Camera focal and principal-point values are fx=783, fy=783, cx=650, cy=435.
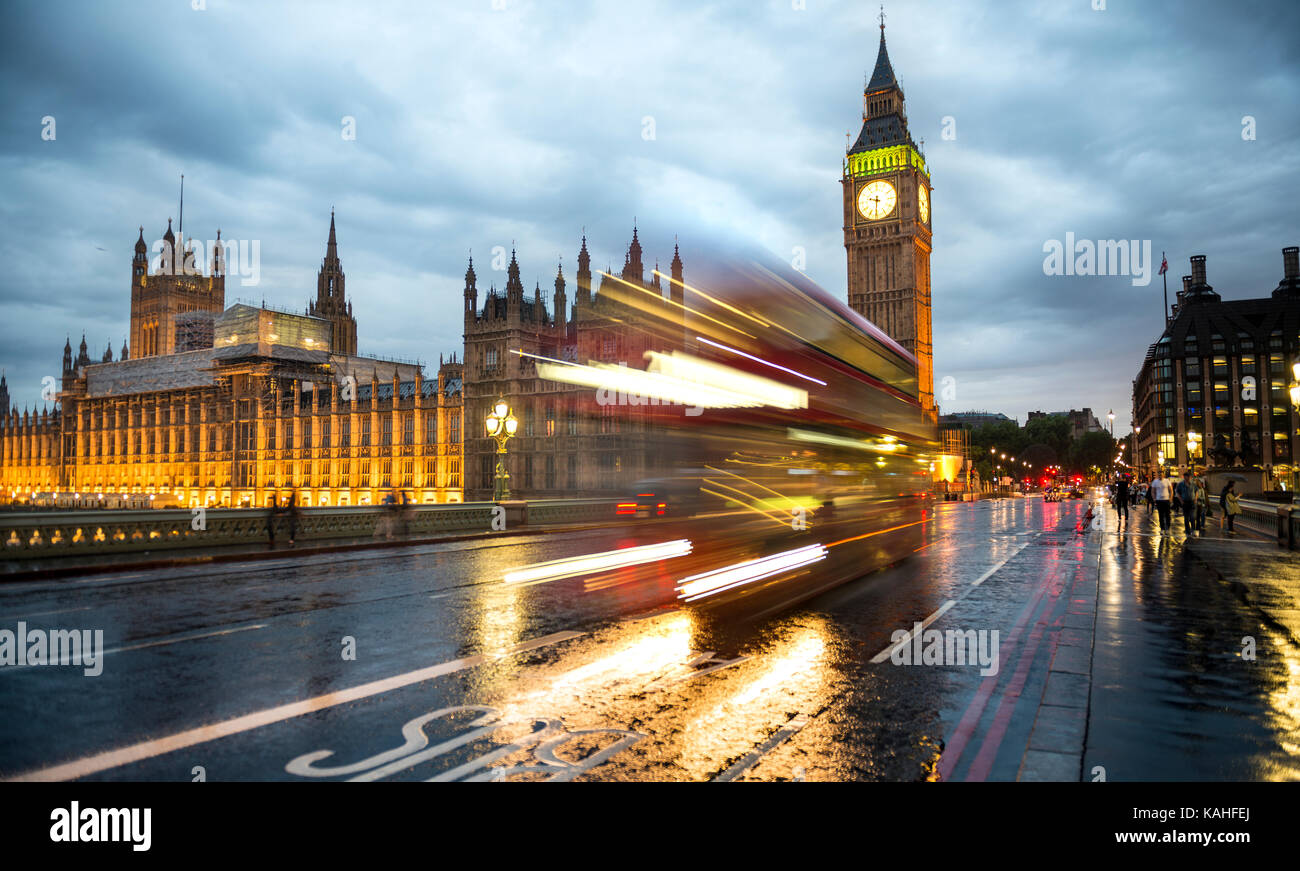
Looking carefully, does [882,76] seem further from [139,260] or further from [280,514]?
[139,260]

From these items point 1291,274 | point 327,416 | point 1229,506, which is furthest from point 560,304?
point 1291,274

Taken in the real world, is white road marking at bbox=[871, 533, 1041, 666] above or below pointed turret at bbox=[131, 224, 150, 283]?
below

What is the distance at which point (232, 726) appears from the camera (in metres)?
5.66

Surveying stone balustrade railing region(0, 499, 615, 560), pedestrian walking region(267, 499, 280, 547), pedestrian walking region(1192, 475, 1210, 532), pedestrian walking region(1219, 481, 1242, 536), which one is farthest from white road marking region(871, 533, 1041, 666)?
pedestrian walking region(267, 499, 280, 547)

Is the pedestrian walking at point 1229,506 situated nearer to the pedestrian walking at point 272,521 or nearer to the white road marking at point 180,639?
the white road marking at point 180,639

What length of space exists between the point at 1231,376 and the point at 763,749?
11254 cm

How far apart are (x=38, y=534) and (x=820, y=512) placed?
17.0m

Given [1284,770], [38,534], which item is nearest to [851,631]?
[1284,770]

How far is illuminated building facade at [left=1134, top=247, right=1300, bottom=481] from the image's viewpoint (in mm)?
90688

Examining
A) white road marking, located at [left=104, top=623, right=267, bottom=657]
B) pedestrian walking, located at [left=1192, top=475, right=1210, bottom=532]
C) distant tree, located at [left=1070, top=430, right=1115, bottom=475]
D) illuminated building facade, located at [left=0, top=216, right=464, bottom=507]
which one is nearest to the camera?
white road marking, located at [left=104, top=623, right=267, bottom=657]

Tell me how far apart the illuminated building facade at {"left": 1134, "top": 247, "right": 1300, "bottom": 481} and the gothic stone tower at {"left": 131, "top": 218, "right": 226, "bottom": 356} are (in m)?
149

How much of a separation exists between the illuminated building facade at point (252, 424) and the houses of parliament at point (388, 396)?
0.22 m

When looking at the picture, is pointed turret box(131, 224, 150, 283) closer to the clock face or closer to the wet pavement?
the clock face

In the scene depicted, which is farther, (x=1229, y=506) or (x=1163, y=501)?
(x=1229, y=506)
